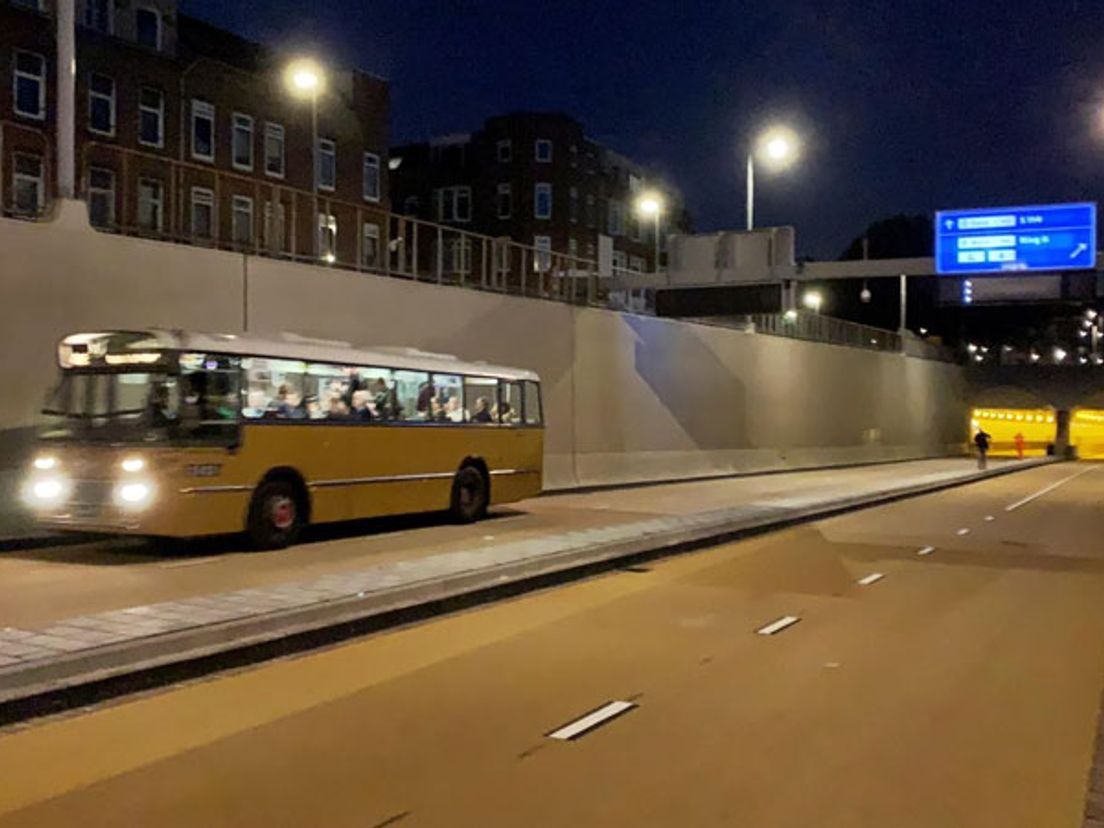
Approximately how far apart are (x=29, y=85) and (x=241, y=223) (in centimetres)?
1831

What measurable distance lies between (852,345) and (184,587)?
43.8 meters

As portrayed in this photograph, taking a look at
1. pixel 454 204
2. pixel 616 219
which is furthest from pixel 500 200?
pixel 616 219

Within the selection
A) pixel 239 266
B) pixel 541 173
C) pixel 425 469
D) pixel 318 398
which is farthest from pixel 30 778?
pixel 541 173

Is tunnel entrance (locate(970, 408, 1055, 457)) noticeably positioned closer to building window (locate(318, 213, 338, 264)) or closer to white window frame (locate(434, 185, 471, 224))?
white window frame (locate(434, 185, 471, 224))

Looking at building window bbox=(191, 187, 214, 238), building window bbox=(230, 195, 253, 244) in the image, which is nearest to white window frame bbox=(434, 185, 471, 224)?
building window bbox=(230, 195, 253, 244)

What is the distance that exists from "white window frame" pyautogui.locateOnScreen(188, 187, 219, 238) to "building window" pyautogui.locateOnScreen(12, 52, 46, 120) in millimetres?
16553

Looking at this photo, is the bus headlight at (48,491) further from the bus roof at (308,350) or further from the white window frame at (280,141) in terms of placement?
the white window frame at (280,141)

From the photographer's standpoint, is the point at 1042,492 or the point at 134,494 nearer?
the point at 134,494

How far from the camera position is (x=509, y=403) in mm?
22188

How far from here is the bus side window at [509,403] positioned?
21.9 metres

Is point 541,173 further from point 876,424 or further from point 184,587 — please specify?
point 184,587

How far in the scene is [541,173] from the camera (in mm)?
66500

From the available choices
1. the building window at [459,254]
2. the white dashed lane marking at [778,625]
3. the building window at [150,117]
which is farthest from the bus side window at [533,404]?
the building window at [150,117]

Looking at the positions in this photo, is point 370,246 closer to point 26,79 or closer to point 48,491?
point 48,491
